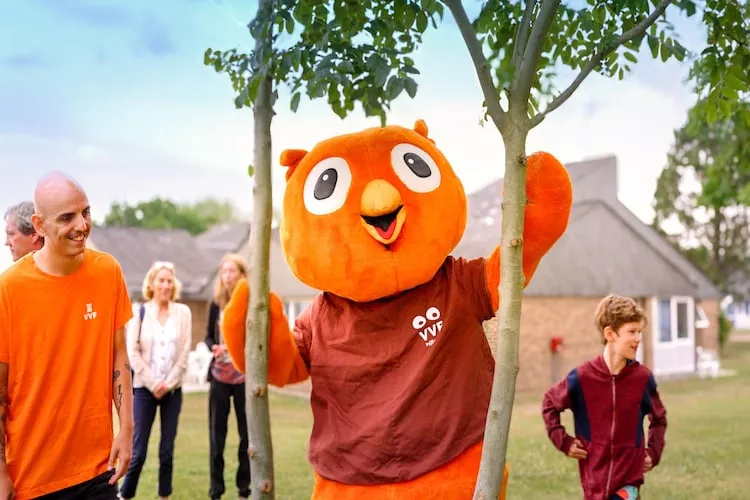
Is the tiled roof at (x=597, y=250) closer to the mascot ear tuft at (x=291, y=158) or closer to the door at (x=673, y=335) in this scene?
the door at (x=673, y=335)

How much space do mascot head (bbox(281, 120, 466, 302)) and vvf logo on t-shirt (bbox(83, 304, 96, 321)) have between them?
2.80 ft

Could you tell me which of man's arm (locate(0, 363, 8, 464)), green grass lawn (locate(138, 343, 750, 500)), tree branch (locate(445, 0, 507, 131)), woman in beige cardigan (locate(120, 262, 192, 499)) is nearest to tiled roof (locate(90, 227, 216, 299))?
green grass lawn (locate(138, 343, 750, 500))

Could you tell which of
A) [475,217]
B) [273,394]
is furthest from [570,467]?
[273,394]

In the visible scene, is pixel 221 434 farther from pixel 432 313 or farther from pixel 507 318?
pixel 507 318

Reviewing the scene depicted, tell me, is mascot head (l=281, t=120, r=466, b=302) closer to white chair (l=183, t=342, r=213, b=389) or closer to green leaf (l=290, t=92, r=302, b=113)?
green leaf (l=290, t=92, r=302, b=113)

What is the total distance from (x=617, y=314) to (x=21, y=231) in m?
2.91

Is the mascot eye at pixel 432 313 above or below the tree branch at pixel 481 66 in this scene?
below

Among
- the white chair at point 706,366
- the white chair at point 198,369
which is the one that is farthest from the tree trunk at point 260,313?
the white chair at point 706,366

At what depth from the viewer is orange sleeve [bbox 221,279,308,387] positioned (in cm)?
327

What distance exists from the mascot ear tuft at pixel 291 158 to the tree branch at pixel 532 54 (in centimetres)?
114

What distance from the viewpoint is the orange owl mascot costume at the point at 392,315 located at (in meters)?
3.17

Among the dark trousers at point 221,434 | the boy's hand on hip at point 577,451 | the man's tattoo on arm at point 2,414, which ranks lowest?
the dark trousers at point 221,434

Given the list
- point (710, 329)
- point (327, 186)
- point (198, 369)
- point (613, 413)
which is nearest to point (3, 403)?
point (327, 186)

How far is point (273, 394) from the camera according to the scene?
1619cm
